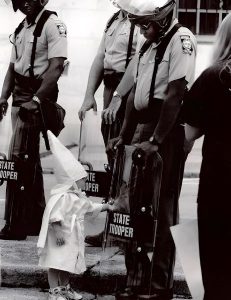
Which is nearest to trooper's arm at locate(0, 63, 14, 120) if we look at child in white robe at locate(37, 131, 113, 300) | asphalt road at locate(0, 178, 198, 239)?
asphalt road at locate(0, 178, 198, 239)

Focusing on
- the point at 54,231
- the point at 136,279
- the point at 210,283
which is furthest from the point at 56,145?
the point at 210,283

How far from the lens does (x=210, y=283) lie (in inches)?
207

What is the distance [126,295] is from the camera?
637cm

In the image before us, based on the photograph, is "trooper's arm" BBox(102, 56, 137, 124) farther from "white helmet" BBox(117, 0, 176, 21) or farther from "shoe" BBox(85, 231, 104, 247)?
"shoe" BBox(85, 231, 104, 247)

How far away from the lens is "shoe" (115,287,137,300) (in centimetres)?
633

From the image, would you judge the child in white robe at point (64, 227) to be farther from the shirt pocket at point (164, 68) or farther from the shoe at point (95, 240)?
the shoe at point (95, 240)

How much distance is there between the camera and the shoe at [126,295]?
6.33m

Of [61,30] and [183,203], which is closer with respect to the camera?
[61,30]

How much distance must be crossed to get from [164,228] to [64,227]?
599 millimetres

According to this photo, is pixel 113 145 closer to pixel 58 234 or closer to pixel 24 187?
pixel 58 234

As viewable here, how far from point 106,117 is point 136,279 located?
1221 mm

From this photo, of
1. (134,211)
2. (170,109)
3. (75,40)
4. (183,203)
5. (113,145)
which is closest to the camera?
(170,109)

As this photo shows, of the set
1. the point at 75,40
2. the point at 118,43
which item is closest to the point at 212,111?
the point at 118,43

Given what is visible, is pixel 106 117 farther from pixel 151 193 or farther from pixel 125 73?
pixel 151 193
